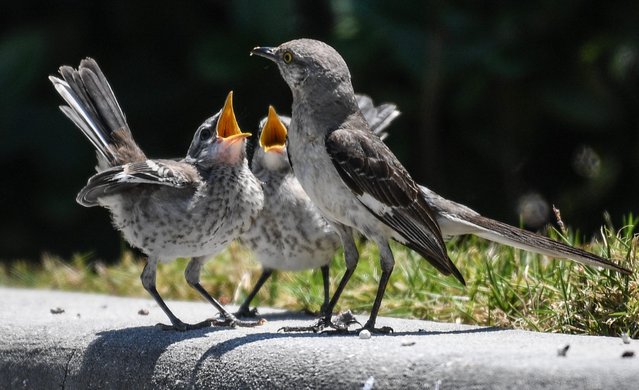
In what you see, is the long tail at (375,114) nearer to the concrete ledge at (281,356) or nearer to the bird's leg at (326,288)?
the bird's leg at (326,288)

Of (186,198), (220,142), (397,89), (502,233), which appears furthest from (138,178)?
(397,89)

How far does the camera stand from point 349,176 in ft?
15.9

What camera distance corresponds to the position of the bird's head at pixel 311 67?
5.10m

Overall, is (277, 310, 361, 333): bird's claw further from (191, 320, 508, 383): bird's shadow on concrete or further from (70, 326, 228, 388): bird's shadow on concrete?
(70, 326, 228, 388): bird's shadow on concrete

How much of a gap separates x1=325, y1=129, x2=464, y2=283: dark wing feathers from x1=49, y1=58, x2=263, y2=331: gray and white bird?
62 centimetres

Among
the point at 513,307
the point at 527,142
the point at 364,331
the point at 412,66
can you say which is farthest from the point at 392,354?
the point at 527,142

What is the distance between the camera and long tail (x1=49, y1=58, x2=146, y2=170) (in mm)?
5645

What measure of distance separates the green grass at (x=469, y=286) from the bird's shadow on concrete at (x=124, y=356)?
4.68 feet

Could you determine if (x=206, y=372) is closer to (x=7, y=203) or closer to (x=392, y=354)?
(x=392, y=354)

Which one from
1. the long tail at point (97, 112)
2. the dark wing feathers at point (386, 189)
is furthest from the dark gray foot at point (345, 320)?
the long tail at point (97, 112)

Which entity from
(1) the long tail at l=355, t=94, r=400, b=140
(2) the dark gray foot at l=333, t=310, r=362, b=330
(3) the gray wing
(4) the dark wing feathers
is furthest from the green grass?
(3) the gray wing

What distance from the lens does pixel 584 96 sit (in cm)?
823

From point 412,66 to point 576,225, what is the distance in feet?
5.91

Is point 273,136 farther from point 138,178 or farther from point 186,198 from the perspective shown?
point 138,178
